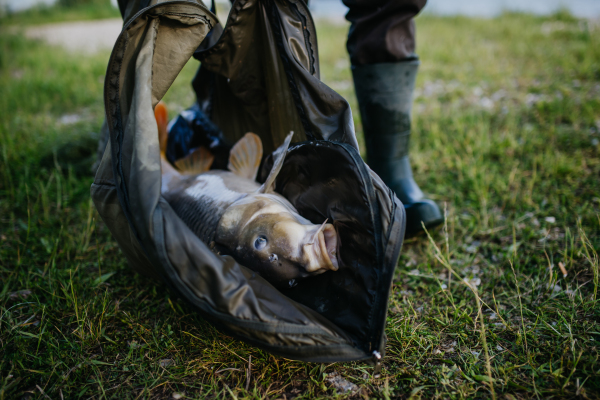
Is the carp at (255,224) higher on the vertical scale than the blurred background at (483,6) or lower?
lower

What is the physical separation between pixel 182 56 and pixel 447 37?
5742mm

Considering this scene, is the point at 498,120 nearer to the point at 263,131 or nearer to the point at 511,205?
the point at 511,205

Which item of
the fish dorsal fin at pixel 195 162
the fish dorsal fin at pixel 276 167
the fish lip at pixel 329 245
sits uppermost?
the fish dorsal fin at pixel 276 167

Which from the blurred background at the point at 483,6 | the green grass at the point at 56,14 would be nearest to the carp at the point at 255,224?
the blurred background at the point at 483,6

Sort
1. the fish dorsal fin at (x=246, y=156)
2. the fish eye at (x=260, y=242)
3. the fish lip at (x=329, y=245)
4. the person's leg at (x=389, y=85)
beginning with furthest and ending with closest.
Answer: the fish dorsal fin at (x=246, y=156) < the person's leg at (x=389, y=85) < the fish eye at (x=260, y=242) < the fish lip at (x=329, y=245)

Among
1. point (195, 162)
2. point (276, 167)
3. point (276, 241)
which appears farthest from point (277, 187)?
point (195, 162)

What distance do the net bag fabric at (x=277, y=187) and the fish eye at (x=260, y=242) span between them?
0.12 metres

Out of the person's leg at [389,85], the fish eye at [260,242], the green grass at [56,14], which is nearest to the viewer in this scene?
the fish eye at [260,242]

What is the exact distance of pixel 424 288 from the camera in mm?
1874

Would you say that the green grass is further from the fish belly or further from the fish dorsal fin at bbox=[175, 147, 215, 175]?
the fish belly

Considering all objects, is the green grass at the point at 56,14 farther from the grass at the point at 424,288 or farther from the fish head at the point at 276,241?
the fish head at the point at 276,241

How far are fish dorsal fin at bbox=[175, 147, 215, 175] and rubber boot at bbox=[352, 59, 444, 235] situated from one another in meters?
1.05

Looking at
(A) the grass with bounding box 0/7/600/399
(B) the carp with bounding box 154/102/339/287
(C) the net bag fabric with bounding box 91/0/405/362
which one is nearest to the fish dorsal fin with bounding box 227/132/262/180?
(B) the carp with bounding box 154/102/339/287

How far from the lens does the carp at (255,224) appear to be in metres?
1.56
